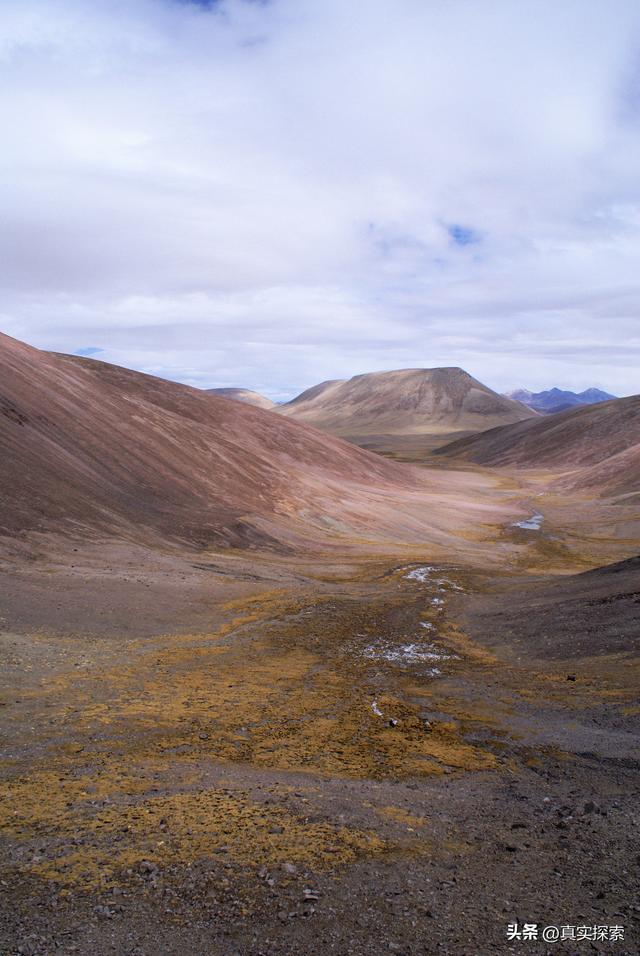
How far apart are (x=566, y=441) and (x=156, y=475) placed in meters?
89.0

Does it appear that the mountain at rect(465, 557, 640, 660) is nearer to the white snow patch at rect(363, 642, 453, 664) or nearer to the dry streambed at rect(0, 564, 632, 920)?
the dry streambed at rect(0, 564, 632, 920)

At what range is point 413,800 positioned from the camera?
829 centimetres

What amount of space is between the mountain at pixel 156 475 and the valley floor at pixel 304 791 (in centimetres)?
1145

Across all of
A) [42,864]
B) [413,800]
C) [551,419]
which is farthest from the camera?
[551,419]

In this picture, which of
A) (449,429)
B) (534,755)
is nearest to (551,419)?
(449,429)

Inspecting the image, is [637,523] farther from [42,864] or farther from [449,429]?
[449,429]

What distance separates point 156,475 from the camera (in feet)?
127

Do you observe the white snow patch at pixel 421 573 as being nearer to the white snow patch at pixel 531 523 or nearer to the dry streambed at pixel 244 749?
the dry streambed at pixel 244 749

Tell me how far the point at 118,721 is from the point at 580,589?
15343 millimetres

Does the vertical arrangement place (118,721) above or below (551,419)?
below

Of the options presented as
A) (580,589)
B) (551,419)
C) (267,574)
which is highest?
(551,419)

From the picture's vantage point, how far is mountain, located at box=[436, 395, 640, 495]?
330ft

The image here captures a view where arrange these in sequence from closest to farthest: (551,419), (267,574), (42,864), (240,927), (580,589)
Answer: (240,927) < (42,864) < (580,589) < (267,574) < (551,419)

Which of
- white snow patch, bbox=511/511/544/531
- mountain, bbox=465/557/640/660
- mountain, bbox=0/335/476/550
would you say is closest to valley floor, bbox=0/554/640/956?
mountain, bbox=465/557/640/660
